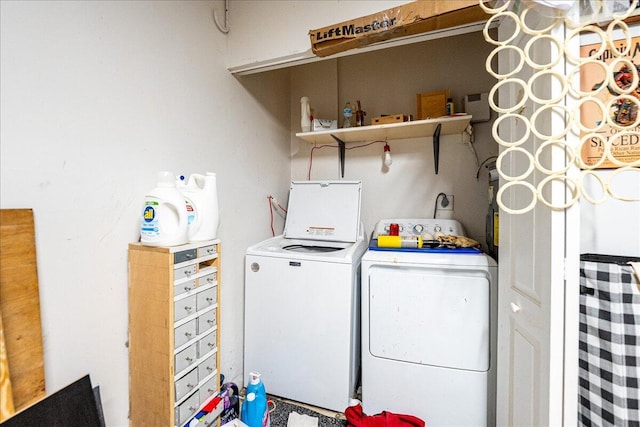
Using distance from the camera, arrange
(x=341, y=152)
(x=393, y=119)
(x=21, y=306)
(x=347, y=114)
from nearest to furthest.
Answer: (x=21, y=306), (x=393, y=119), (x=347, y=114), (x=341, y=152)

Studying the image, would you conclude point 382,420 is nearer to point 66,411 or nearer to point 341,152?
point 66,411

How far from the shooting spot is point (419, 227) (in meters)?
2.11

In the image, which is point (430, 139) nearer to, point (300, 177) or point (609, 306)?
point (300, 177)

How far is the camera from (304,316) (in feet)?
5.59

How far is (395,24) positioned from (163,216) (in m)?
1.34

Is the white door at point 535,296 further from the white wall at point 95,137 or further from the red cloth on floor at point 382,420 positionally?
the white wall at point 95,137

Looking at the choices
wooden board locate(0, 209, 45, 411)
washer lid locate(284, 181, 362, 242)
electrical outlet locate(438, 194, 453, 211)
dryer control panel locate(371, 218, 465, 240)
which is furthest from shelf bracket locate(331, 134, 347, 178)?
wooden board locate(0, 209, 45, 411)

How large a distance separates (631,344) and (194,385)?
163 centimetres

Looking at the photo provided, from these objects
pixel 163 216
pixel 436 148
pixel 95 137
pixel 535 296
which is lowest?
pixel 535 296

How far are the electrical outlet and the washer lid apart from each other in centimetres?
68

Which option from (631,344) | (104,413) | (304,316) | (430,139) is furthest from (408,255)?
(104,413)

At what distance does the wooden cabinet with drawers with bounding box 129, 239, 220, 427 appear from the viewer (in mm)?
1104

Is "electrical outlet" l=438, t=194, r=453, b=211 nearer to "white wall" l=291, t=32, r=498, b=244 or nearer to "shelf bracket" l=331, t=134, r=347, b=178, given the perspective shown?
"white wall" l=291, t=32, r=498, b=244

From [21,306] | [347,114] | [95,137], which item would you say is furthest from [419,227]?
[21,306]
